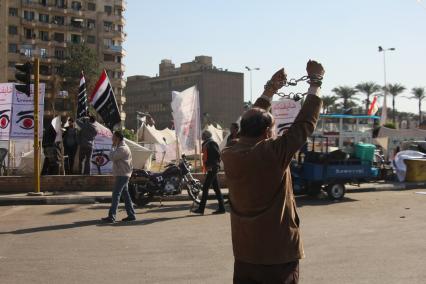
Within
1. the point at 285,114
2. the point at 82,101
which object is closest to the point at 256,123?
the point at 285,114

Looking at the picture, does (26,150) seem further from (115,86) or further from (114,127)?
(115,86)

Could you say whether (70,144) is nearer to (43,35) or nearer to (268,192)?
(268,192)

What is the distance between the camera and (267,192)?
321 cm

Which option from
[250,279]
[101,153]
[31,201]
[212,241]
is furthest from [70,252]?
[101,153]

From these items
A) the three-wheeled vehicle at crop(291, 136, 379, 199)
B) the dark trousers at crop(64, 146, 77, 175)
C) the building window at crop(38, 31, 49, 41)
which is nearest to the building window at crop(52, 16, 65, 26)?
the building window at crop(38, 31, 49, 41)

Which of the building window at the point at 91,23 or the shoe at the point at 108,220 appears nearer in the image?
the shoe at the point at 108,220

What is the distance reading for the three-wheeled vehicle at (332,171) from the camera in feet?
46.8

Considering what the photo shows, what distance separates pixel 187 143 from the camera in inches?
695

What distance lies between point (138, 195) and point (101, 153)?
3838 mm

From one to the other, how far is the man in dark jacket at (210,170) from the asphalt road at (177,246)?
1.50 ft

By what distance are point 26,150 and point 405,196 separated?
11.9 m

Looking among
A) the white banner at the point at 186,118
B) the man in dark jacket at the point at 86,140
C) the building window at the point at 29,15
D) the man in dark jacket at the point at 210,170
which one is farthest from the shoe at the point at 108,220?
the building window at the point at 29,15

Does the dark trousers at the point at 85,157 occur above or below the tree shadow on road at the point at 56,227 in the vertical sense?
above

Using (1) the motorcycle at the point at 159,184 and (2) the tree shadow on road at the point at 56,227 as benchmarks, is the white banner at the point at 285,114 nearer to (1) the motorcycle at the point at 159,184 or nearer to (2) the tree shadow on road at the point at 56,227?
(1) the motorcycle at the point at 159,184
